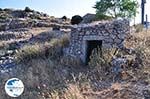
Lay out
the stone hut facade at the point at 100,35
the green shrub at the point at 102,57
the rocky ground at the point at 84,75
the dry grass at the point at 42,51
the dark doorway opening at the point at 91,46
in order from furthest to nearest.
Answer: the dry grass at the point at 42,51, the dark doorway opening at the point at 91,46, the stone hut facade at the point at 100,35, the green shrub at the point at 102,57, the rocky ground at the point at 84,75

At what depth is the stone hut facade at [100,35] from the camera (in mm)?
13969

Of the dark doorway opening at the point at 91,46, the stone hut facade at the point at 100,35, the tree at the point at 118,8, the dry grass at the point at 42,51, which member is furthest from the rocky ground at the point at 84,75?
the tree at the point at 118,8

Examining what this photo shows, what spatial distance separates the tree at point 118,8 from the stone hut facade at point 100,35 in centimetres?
1111

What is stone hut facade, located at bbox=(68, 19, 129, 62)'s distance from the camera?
550 inches

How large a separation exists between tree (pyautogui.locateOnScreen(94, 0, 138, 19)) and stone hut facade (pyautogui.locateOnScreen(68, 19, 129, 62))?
11113mm

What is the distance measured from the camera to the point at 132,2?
26281 millimetres

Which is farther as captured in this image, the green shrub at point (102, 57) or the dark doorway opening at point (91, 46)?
the dark doorway opening at point (91, 46)

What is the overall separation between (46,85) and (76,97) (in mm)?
2556

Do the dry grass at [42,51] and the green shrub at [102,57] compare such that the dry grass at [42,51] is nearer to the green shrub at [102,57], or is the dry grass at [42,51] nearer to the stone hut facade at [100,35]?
the stone hut facade at [100,35]

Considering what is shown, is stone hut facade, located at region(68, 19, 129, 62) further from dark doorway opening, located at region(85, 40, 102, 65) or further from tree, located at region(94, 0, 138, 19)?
tree, located at region(94, 0, 138, 19)

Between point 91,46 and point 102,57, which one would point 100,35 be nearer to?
point 91,46

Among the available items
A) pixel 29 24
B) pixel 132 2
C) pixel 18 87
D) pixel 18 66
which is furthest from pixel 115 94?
pixel 29 24

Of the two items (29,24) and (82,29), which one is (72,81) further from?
(29,24)

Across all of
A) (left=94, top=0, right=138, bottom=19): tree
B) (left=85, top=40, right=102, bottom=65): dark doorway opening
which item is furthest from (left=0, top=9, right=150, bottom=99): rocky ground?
(left=94, top=0, right=138, bottom=19): tree
